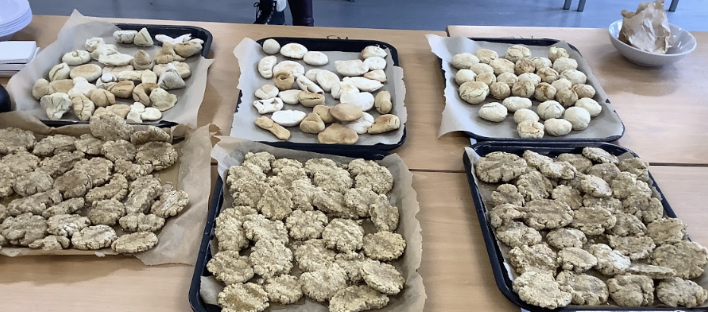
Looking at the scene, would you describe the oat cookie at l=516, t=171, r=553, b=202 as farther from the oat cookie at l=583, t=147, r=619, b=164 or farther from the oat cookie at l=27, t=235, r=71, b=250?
the oat cookie at l=27, t=235, r=71, b=250

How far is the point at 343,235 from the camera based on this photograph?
3.33 ft

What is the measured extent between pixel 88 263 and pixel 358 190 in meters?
0.52

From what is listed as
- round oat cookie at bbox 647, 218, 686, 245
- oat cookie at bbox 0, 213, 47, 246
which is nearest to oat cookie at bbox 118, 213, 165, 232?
oat cookie at bbox 0, 213, 47, 246

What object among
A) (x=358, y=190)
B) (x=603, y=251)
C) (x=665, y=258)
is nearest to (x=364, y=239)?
(x=358, y=190)

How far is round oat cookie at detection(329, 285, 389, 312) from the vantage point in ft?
2.90

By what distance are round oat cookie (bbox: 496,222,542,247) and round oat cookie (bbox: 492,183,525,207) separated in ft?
0.22

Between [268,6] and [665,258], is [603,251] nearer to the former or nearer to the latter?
[665,258]

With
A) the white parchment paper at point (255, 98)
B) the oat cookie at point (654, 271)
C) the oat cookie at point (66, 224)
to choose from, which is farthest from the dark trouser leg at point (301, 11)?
the oat cookie at point (654, 271)

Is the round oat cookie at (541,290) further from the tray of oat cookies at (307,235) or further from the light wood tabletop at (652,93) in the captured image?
the light wood tabletop at (652,93)

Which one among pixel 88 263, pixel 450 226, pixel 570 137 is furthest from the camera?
pixel 570 137

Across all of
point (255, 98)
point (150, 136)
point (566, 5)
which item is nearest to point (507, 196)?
point (255, 98)

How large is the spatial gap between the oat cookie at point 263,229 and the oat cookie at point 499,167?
0.45m

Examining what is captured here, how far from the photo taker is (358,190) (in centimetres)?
110

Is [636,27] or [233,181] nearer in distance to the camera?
[233,181]
